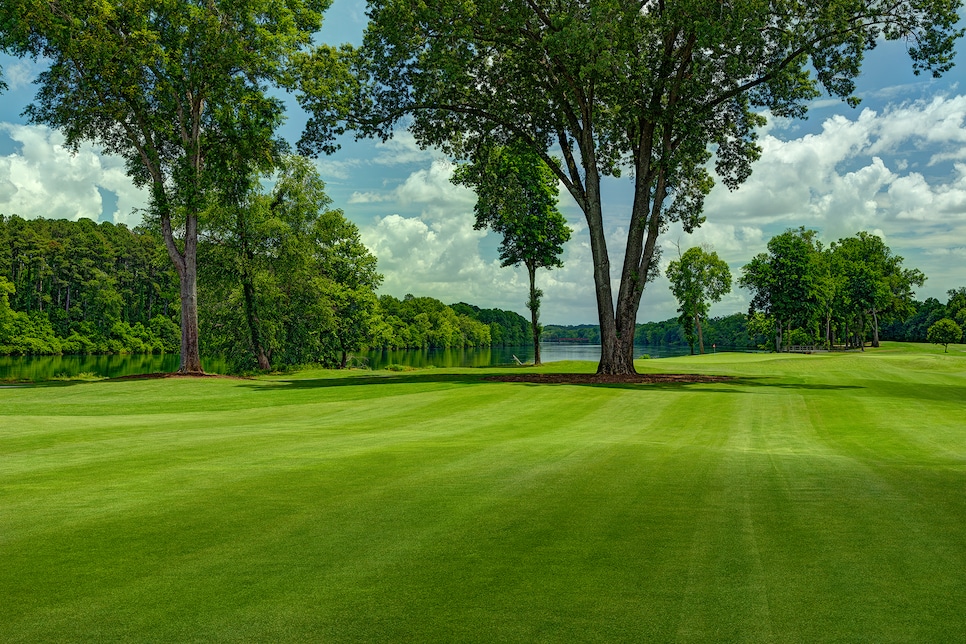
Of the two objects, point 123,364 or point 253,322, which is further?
point 123,364

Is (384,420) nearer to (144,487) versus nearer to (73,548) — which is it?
(144,487)

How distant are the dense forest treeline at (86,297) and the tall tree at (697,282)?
36089mm

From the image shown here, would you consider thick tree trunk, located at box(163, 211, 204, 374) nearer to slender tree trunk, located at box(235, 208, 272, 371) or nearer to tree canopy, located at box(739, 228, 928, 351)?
slender tree trunk, located at box(235, 208, 272, 371)

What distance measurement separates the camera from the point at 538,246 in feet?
147

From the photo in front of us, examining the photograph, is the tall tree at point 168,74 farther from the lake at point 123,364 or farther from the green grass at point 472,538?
the green grass at point 472,538

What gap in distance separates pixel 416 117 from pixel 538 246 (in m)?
15.3

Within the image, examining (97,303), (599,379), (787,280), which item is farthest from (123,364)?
(787,280)

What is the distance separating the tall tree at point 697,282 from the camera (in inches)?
3056

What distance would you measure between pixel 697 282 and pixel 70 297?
105m

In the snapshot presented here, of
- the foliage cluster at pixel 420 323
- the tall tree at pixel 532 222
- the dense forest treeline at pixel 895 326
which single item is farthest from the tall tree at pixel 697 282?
the foliage cluster at pixel 420 323

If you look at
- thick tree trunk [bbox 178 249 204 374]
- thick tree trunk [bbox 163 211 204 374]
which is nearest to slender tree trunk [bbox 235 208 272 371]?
thick tree trunk [bbox 163 211 204 374]

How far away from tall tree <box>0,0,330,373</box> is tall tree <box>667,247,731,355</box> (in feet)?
184

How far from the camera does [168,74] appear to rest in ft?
99.5

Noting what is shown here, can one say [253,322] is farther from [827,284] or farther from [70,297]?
[70,297]
